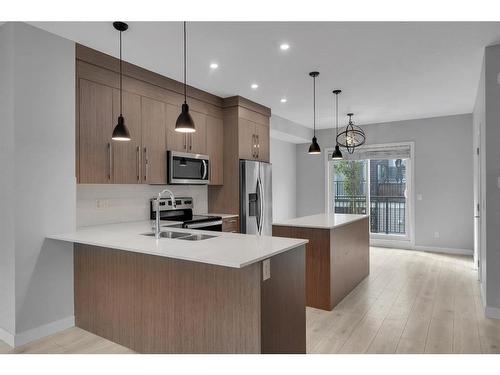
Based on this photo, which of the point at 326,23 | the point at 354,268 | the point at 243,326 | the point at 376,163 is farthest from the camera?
the point at 376,163

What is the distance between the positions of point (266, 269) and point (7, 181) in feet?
7.00

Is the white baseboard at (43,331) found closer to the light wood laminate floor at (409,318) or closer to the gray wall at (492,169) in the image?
the light wood laminate floor at (409,318)

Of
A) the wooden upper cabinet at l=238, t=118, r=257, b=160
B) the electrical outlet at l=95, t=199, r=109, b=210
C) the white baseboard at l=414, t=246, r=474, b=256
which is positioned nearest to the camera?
the electrical outlet at l=95, t=199, r=109, b=210

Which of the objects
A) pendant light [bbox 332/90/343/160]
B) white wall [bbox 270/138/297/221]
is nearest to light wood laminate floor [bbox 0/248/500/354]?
pendant light [bbox 332/90/343/160]

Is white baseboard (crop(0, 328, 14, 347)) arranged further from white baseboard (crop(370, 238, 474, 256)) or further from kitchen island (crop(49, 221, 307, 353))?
white baseboard (crop(370, 238, 474, 256))

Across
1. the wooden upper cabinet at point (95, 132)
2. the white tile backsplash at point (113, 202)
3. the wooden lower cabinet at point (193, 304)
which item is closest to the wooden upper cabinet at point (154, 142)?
the white tile backsplash at point (113, 202)

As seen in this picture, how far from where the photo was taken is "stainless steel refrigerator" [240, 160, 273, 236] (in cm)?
478

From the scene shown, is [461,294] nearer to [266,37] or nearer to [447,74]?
[447,74]

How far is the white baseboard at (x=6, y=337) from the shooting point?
8.66 ft

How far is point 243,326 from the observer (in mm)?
2025

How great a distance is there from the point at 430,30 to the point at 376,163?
439cm

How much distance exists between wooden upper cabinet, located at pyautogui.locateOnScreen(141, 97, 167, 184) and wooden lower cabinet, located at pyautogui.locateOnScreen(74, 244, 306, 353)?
1.20m

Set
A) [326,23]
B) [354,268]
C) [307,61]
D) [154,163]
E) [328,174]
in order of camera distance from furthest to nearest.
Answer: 1. [328,174]
2. [354,268]
3. [154,163]
4. [307,61]
5. [326,23]
